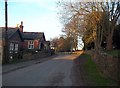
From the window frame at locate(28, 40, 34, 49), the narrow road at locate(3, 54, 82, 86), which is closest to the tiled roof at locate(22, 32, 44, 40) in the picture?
the window frame at locate(28, 40, 34, 49)

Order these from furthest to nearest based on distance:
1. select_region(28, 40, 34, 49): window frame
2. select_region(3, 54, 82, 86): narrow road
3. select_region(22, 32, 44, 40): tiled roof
Answer: 1. select_region(22, 32, 44, 40): tiled roof
2. select_region(28, 40, 34, 49): window frame
3. select_region(3, 54, 82, 86): narrow road

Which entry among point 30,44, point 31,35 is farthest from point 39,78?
point 31,35

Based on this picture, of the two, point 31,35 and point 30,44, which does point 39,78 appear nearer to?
point 30,44

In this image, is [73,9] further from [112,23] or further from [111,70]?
[111,70]

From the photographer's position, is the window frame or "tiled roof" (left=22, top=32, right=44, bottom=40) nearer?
the window frame

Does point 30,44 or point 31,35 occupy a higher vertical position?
point 31,35

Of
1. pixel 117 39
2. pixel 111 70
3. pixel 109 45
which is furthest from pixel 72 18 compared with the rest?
pixel 111 70

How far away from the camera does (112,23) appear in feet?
164

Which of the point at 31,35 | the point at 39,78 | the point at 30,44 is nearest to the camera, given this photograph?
the point at 39,78

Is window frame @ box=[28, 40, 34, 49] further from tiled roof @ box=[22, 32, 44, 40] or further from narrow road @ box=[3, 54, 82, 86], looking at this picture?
narrow road @ box=[3, 54, 82, 86]

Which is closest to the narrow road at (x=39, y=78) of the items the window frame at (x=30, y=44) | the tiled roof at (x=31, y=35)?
the window frame at (x=30, y=44)

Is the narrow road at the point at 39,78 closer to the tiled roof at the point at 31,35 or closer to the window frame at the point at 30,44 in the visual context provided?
the window frame at the point at 30,44

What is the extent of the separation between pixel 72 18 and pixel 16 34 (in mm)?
11806

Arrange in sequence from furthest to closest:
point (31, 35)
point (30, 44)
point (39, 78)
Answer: point (31, 35) → point (30, 44) → point (39, 78)
